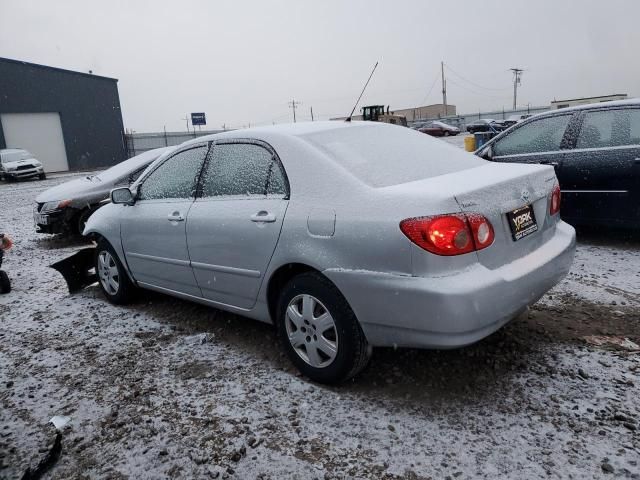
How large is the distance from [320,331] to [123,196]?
2.34 meters

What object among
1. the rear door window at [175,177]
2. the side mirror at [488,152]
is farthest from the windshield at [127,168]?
the side mirror at [488,152]

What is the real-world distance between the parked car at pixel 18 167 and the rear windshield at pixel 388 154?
24137mm

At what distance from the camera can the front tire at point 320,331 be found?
2656mm

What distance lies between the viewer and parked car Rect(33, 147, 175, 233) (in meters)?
7.42

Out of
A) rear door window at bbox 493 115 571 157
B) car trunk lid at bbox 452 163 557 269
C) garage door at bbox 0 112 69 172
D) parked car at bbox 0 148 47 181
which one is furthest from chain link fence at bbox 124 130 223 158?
car trunk lid at bbox 452 163 557 269

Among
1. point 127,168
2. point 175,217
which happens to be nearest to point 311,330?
point 175,217

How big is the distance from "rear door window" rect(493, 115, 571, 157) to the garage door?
31396mm

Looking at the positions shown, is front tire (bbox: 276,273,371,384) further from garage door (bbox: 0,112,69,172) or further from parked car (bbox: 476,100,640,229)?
garage door (bbox: 0,112,69,172)

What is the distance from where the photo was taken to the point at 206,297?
3594 millimetres

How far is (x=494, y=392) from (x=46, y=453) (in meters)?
2.33

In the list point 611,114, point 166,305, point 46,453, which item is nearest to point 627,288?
A: point 611,114

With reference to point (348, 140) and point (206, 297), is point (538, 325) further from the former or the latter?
point (206, 297)

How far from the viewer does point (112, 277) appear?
4621mm

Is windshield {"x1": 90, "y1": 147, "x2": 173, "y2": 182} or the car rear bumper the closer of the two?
the car rear bumper
